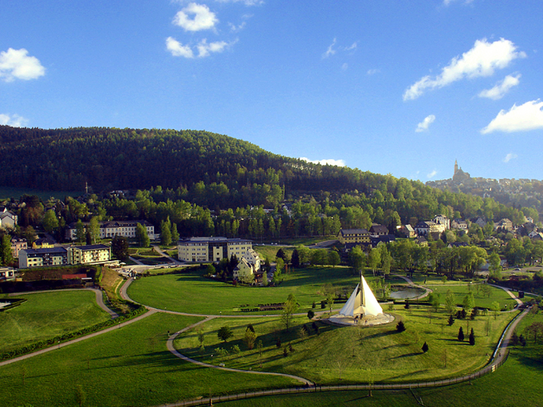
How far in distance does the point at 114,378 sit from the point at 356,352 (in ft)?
72.9

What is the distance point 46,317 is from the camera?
49938mm

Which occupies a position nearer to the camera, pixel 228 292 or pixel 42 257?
pixel 228 292

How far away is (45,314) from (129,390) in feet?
79.2

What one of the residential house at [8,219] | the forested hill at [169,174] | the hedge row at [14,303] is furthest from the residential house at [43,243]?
the forested hill at [169,174]

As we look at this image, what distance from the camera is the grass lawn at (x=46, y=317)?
4441 centimetres

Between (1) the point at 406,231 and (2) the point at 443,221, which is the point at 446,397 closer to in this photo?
(1) the point at 406,231

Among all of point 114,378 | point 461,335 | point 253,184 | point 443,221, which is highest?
point 253,184

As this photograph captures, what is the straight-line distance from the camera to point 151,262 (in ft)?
296

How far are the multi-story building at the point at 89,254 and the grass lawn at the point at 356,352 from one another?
45009mm

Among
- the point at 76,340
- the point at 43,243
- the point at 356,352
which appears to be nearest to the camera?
the point at 356,352

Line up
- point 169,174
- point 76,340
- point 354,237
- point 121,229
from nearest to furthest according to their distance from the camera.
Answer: point 76,340
point 354,237
point 121,229
point 169,174

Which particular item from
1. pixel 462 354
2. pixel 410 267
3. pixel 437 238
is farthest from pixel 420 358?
pixel 437 238

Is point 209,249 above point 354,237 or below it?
below

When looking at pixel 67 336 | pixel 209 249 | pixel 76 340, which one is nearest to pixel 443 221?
pixel 209 249
